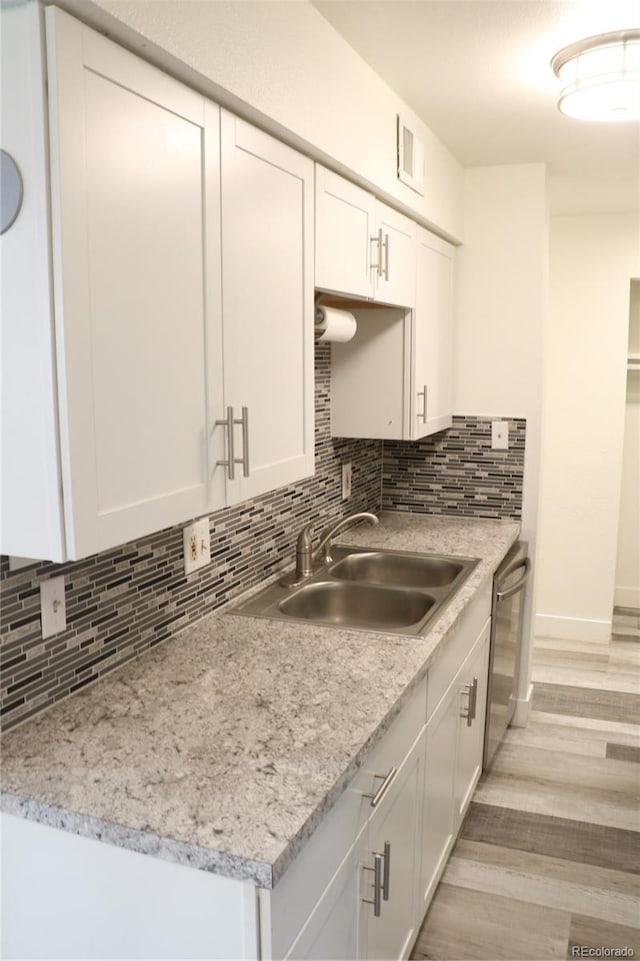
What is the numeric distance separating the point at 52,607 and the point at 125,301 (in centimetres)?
63

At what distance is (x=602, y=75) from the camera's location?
208 cm

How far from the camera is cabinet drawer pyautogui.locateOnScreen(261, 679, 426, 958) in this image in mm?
1159

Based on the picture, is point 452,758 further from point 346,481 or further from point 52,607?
point 52,607

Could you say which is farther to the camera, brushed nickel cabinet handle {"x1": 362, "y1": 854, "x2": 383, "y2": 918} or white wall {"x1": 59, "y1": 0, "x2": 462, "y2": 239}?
brushed nickel cabinet handle {"x1": 362, "y1": 854, "x2": 383, "y2": 918}

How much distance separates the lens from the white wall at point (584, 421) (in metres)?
4.43

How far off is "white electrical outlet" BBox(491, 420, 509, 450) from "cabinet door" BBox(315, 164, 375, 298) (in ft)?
4.11

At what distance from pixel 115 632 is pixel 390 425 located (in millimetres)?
1521

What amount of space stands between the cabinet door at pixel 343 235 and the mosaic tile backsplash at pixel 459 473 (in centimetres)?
127

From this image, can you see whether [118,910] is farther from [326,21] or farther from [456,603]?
[326,21]

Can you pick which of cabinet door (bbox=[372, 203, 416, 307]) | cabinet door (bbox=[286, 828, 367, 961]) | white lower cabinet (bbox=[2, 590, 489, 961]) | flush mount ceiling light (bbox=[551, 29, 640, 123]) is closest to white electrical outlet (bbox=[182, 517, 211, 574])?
white lower cabinet (bbox=[2, 590, 489, 961])

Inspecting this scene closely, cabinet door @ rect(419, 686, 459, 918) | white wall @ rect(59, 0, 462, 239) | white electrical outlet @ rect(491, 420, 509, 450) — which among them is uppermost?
white wall @ rect(59, 0, 462, 239)

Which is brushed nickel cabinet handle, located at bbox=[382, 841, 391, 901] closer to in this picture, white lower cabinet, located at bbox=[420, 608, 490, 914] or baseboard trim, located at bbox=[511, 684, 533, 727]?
white lower cabinet, located at bbox=[420, 608, 490, 914]

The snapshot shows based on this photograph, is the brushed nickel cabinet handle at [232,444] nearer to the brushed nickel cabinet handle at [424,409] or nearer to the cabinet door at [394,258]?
the cabinet door at [394,258]

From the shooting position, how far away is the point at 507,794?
2930mm
